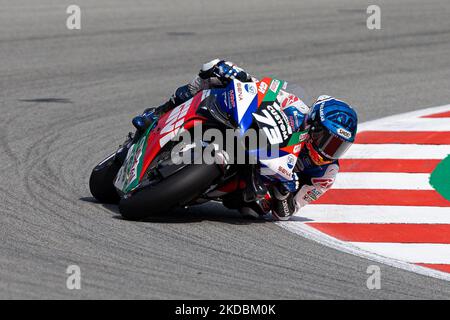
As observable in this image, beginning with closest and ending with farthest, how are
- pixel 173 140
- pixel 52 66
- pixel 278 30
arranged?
pixel 173 140 → pixel 52 66 → pixel 278 30

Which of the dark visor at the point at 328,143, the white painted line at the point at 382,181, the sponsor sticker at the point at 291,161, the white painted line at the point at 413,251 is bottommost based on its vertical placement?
the white painted line at the point at 413,251

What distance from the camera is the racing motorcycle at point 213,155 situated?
25.8 feet

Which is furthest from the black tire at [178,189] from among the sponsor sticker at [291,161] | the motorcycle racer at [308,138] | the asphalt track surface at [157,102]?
Answer: the sponsor sticker at [291,161]

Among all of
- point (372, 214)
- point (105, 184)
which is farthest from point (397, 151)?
point (105, 184)

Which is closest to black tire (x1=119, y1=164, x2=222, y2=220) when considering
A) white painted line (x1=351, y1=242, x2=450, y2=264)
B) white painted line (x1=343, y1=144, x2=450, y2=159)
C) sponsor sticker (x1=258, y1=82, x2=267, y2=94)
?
sponsor sticker (x1=258, y1=82, x2=267, y2=94)

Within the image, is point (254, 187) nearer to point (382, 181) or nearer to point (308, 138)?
point (308, 138)

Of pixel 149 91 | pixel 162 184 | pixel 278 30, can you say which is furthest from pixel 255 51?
pixel 162 184

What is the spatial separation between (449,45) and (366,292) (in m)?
10.6

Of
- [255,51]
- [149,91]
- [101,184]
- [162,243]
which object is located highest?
[255,51]

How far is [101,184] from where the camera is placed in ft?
28.9

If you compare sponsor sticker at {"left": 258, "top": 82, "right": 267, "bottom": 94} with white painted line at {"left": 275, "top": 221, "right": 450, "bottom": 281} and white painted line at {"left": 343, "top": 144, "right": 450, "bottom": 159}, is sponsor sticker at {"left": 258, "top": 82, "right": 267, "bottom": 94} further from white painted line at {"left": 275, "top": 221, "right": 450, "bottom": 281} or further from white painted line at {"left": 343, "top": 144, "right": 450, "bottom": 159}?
white painted line at {"left": 343, "top": 144, "right": 450, "bottom": 159}

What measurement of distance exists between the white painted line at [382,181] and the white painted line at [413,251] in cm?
178

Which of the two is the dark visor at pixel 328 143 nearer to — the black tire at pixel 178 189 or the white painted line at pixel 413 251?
the white painted line at pixel 413 251

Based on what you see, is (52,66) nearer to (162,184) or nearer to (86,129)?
(86,129)
